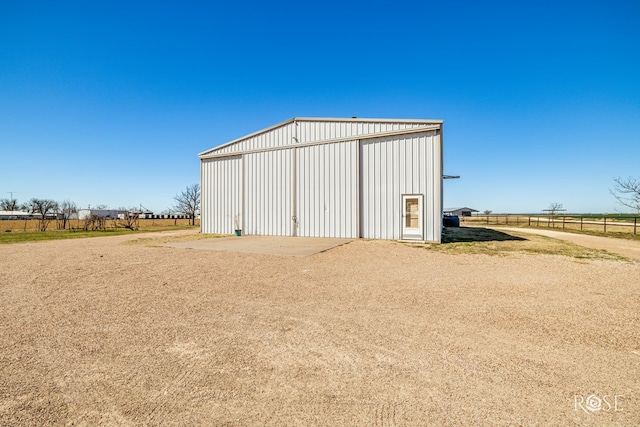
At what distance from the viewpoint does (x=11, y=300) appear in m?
4.52

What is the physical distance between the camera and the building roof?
12742 millimetres

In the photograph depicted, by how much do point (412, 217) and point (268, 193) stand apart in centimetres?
774

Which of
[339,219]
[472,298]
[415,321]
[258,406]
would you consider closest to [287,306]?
[415,321]

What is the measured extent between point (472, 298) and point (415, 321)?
5.19ft

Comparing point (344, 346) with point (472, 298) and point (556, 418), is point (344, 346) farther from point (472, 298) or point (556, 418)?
point (472, 298)

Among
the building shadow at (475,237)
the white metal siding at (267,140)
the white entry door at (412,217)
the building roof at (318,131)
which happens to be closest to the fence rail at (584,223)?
the building shadow at (475,237)

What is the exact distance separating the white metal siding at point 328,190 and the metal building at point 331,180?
49 millimetres

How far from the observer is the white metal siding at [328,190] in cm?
1380

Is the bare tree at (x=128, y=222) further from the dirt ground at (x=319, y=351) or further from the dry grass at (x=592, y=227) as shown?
the dry grass at (x=592, y=227)

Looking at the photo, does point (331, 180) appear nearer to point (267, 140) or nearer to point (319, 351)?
point (267, 140)

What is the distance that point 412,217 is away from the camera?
1264cm

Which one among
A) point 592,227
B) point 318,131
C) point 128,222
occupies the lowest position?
point 592,227

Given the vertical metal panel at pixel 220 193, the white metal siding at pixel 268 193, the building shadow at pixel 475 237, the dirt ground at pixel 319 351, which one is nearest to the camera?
the dirt ground at pixel 319 351

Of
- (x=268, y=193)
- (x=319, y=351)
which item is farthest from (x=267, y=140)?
(x=319, y=351)
